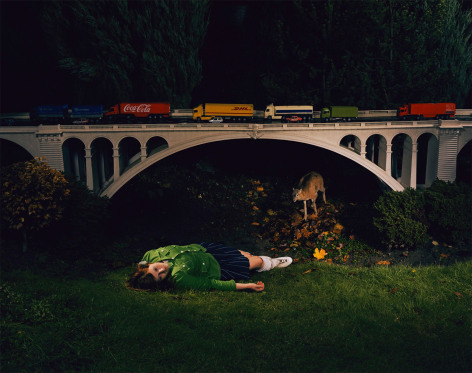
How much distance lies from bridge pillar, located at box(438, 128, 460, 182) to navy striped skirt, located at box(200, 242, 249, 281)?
15508 mm

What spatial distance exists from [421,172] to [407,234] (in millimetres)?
11361

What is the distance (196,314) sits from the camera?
→ 12109mm

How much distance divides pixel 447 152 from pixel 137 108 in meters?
17.6

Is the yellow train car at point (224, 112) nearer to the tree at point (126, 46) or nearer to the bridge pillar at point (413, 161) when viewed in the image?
the tree at point (126, 46)

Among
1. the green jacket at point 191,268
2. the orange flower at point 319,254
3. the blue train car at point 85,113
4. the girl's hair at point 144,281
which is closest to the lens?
the girl's hair at point 144,281

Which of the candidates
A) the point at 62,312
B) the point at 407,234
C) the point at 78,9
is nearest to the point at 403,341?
the point at 62,312

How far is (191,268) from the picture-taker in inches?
495

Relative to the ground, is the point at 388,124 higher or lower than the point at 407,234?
higher

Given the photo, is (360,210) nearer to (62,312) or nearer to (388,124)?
(388,124)

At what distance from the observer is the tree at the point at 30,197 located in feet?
63.2

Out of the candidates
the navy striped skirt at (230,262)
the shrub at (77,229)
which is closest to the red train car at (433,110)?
the navy striped skirt at (230,262)

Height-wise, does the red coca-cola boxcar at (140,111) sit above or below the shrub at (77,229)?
above

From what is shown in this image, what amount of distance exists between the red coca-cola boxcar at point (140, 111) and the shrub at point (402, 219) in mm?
13169

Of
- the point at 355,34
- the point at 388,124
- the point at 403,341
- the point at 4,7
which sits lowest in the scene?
the point at 403,341
